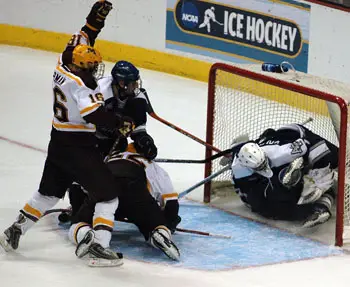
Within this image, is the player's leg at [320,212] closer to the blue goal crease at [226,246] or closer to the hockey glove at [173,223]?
the blue goal crease at [226,246]

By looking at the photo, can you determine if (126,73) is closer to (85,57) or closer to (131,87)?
(131,87)

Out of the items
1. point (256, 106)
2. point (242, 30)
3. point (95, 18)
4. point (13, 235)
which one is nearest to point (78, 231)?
point (13, 235)

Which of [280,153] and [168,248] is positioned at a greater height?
[280,153]

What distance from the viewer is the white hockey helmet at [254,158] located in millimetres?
5363

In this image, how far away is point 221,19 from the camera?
8.98 meters

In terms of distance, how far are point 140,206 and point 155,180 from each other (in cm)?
25

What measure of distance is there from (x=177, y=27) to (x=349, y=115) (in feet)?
13.8

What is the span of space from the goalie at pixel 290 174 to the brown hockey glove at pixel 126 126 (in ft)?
2.55

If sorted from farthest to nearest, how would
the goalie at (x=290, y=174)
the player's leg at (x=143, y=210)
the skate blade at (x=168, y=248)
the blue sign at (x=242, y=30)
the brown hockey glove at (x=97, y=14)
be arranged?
the blue sign at (x=242, y=30), the brown hockey glove at (x=97, y=14), the goalie at (x=290, y=174), the player's leg at (x=143, y=210), the skate blade at (x=168, y=248)

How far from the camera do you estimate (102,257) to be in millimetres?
4793

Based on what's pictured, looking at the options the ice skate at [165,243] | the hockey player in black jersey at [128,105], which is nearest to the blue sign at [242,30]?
the hockey player in black jersey at [128,105]

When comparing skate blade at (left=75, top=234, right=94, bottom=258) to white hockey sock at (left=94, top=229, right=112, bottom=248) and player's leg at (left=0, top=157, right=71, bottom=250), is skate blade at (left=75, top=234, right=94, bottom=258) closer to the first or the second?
white hockey sock at (left=94, top=229, right=112, bottom=248)

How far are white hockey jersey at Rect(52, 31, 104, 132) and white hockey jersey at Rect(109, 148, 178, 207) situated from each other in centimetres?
47

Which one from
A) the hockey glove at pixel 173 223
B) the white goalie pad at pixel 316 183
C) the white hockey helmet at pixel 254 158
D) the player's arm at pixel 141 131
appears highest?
the player's arm at pixel 141 131
